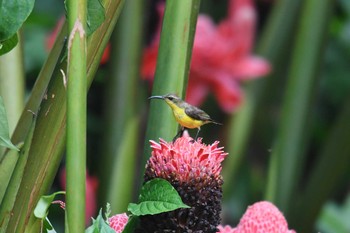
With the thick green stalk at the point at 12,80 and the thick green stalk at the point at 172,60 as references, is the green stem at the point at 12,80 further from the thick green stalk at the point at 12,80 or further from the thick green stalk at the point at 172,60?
the thick green stalk at the point at 172,60

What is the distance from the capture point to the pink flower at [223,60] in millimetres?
1212

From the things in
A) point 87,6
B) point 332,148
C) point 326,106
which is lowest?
point 326,106

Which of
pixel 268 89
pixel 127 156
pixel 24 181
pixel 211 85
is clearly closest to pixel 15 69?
pixel 24 181

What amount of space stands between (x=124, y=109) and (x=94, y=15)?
80cm

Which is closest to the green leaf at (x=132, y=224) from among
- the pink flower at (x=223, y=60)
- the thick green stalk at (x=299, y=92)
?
the thick green stalk at (x=299, y=92)

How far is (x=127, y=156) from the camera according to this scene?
113 centimetres

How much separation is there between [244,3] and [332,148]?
260 millimetres

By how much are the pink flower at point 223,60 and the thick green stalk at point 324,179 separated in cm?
15

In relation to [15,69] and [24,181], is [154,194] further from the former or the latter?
[15,69]

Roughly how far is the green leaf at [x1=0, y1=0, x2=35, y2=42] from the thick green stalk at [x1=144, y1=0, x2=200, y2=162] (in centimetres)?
12

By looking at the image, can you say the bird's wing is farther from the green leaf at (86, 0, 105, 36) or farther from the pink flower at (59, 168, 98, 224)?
the pink flower at (59, 168, 98, 224)

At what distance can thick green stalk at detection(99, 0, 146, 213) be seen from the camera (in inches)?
44.6

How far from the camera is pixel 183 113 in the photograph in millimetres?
453

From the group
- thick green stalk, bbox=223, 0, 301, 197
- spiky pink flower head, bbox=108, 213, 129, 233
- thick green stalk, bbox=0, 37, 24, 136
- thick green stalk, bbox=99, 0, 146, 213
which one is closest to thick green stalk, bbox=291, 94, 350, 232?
thick green stalk, bbox=223, 0, 301, 197
